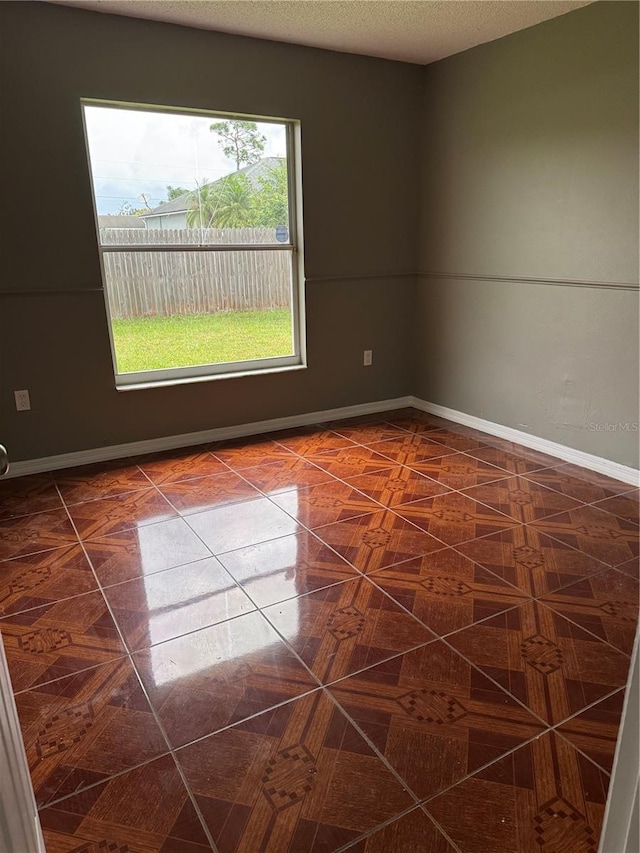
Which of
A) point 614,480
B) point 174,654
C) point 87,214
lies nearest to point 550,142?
point 614,480

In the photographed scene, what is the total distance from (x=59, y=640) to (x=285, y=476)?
1.50 meters

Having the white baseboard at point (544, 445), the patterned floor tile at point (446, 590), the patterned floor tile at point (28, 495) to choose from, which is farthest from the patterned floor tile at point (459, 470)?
the patterned floor tile at point (28, 495)

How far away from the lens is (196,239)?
3.49 meters

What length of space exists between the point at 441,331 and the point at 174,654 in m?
2.95

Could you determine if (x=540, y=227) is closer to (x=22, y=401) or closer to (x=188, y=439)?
(x=188, y=439)

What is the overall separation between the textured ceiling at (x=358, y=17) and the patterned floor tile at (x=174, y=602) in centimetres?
261

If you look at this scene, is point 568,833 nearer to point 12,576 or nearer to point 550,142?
point 12,576

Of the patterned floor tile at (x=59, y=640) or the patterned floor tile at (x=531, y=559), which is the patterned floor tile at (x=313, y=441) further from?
the patterned floor tile at (x=59, y=640)

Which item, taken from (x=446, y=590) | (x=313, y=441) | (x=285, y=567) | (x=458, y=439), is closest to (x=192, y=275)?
(x=313, y=441)

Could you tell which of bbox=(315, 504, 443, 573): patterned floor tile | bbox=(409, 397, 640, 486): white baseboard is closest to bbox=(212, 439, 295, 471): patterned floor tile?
bbox=(315, 504, 443, 573): patterned floor tile

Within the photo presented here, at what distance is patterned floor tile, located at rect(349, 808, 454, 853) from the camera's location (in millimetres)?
1201

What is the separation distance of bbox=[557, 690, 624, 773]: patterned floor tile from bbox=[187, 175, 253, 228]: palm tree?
10.2 ft

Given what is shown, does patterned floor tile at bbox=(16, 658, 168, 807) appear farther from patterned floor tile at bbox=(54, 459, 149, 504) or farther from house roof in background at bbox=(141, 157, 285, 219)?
house roof in background at bbox=(141, 157, 285, 219)

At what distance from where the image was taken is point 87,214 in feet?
10.0
